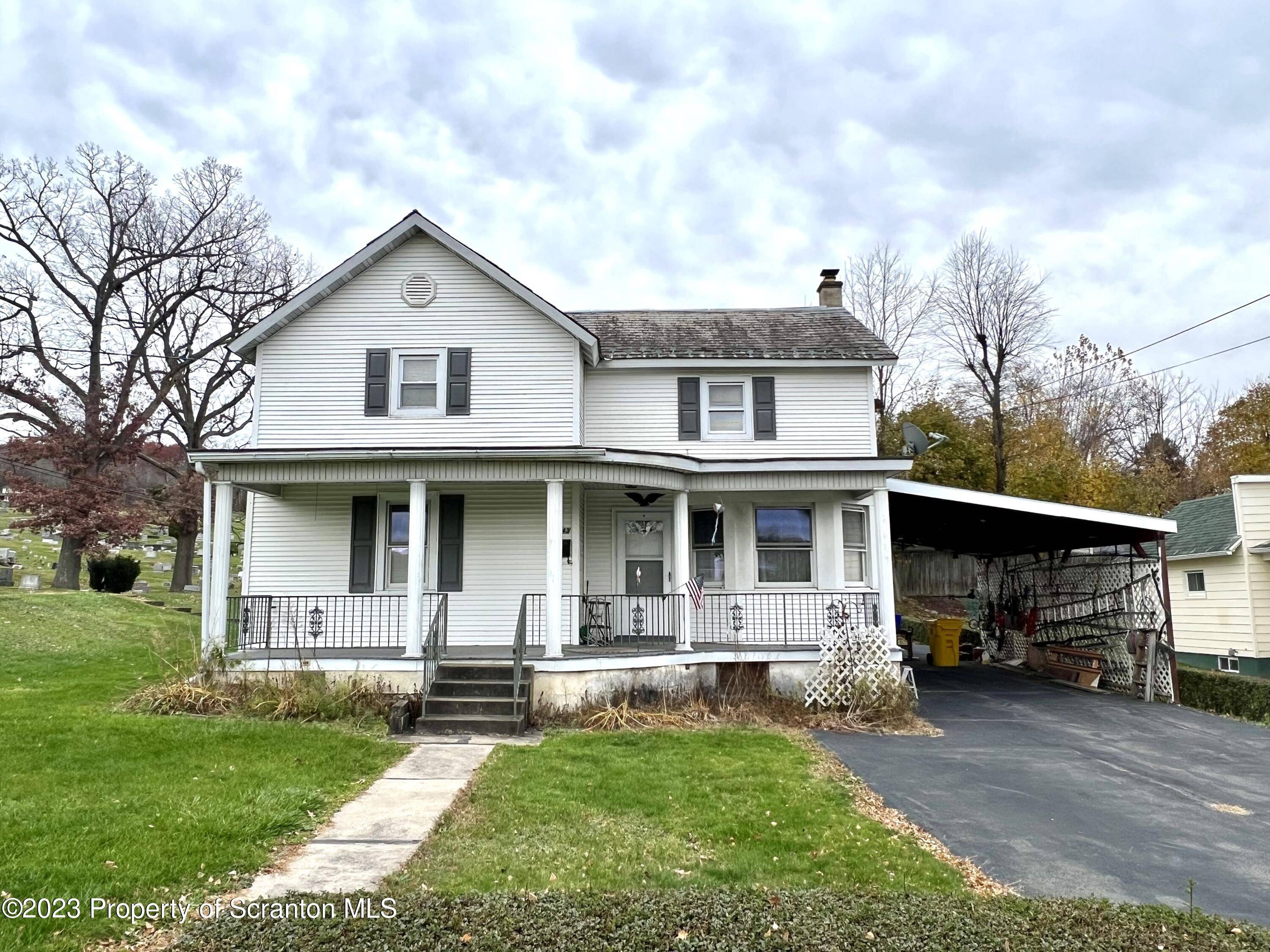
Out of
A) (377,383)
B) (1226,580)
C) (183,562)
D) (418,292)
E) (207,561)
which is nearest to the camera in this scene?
(207,561)

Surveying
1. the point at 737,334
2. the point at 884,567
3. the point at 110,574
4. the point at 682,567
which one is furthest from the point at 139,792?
the point at 110,574

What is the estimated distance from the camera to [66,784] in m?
6.74

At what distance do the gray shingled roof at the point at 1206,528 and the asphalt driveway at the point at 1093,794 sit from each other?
7438 mm

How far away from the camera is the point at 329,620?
12.5 meters

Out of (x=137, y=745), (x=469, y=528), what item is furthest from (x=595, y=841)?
(x=469, y=528)

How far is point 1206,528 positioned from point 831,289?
37.7ft

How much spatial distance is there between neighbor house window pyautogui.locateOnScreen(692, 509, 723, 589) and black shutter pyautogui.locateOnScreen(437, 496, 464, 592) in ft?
13.7

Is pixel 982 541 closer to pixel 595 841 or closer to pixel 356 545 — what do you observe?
pixel 356 545

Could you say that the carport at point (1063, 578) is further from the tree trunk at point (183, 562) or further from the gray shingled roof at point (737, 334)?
the tree trunk at point (183, 562)

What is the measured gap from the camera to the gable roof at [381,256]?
42.8ft

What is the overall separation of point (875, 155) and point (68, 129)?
28073 mm

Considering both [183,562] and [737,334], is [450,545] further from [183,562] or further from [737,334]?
[183,562]

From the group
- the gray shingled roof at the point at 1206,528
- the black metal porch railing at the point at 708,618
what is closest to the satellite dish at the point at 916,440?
the black metal porch railing at the point at 708,618

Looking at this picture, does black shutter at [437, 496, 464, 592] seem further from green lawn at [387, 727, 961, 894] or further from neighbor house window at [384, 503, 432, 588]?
green lawn at [387, 727, 961, 894]
